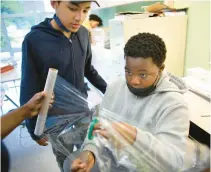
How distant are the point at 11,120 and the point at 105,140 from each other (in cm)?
37

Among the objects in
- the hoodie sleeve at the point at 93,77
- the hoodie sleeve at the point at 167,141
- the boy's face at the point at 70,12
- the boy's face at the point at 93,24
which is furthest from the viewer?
the boy's face at the point at 93,24

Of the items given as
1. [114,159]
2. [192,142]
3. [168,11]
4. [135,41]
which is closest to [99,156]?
[114,159]

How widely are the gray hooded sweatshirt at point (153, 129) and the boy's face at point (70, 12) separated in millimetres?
385

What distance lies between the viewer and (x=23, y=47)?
1018 mm

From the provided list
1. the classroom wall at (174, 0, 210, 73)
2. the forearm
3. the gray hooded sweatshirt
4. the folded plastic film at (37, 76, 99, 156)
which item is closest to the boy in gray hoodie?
the gray hooded sweatshirt

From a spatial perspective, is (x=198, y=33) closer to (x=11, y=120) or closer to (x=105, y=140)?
(x=105, y=140)

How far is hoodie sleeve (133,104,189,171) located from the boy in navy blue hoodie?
1.89ft

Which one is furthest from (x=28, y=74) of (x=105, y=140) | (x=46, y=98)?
(x=105, y=140)

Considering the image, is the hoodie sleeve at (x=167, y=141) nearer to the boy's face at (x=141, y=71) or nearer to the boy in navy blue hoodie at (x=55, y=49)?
the boy's face at (x=141, y=71)

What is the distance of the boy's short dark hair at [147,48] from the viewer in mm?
769

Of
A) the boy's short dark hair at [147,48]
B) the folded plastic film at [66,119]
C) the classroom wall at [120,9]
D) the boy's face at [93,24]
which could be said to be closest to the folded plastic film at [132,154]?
the folded plastic film at [66,119]

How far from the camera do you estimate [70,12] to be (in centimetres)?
96

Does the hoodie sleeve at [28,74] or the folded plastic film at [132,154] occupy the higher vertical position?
the hoodie sleeve at [28,74]

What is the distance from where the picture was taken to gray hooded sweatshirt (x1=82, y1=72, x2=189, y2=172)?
702 millimetres
